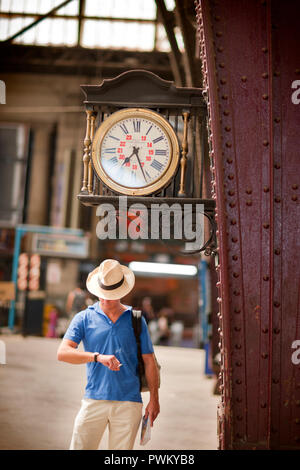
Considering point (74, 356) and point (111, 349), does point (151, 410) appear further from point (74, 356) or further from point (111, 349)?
point (74, 356)

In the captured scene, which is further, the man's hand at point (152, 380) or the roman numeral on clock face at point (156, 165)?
the roman numeral on clock face at point (156, 165)

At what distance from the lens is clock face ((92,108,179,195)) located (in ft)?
10.4

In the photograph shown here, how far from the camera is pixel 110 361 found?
2.90 metres

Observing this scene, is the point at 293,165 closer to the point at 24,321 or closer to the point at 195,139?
the point at 195,139

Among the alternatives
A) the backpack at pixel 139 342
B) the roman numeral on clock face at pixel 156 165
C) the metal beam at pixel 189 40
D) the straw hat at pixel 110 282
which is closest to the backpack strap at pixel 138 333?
the backpack at pixel 139 342

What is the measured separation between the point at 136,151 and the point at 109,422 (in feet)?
5.45

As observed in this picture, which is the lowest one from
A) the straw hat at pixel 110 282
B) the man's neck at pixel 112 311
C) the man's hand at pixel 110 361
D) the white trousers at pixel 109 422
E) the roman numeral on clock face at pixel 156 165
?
the white trousers at pixel 109 422

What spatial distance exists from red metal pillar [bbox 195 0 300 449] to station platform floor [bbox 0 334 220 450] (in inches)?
33.9

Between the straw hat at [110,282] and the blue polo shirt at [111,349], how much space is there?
125 millimetres

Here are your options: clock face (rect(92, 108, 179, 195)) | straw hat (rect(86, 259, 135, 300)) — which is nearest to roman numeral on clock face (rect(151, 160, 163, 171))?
clock face (rect(92, 108, 179, 195))

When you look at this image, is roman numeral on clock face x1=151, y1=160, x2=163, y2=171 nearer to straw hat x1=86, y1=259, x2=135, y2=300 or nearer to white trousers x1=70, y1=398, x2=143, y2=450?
straw hat x1=86, y1=259, x2=135, y2=300

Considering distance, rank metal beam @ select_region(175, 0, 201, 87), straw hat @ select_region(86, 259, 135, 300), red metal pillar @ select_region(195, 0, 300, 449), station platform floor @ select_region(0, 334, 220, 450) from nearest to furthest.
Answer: red metal pillar @ select_region(195, 0, 300, 449) → straw hat @ select_region(86, 259, 135, 300) → station platform floor @ select_region(0, 334, 220, 450) → metal beam @ select_region(175, 0, 201, 87)

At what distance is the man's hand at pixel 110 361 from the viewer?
2.90 metres

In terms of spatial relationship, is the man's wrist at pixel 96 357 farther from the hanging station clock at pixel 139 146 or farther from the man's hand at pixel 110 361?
the hanging station clock at pixel 139 146
